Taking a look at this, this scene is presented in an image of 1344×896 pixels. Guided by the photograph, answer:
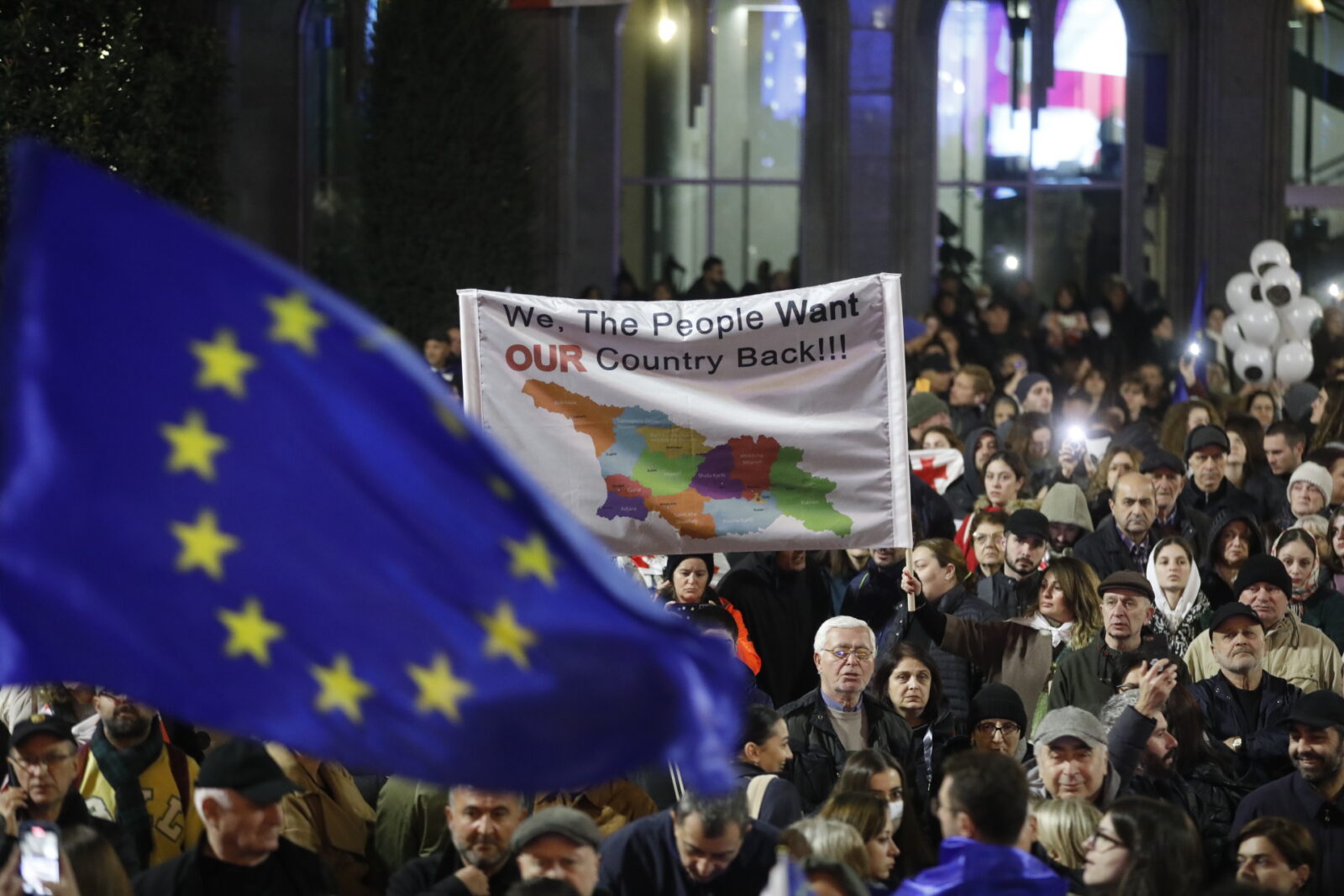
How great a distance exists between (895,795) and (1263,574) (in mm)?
3093

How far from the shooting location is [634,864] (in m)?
6.16

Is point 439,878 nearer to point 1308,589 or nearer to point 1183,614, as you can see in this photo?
point 1183,614

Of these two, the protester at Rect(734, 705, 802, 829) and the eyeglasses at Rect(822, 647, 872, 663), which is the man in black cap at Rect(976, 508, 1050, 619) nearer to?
the eyeglasses at Rect(822, 647, 872, 663)

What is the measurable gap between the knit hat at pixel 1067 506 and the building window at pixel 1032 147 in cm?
1363

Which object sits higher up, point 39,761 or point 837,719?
point 39,761

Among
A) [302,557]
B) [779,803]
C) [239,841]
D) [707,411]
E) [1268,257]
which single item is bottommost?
[779,803]

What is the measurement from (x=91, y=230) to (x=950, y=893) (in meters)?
2.76

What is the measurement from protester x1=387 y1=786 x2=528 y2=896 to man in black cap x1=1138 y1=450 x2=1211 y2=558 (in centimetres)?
595

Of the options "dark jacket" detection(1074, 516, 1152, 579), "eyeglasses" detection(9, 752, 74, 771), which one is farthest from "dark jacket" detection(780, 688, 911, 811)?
"dark jacket" detection(1074, 516, 1152, 579)

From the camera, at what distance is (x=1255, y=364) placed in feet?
63.6

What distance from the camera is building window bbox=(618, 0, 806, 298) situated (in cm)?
2489

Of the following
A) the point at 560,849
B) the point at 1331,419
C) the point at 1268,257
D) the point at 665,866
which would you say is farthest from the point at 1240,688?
the point at 1268,257

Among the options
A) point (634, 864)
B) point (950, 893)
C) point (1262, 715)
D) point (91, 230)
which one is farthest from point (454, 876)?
point (1262, 715)

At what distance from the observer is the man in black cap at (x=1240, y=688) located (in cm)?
846
